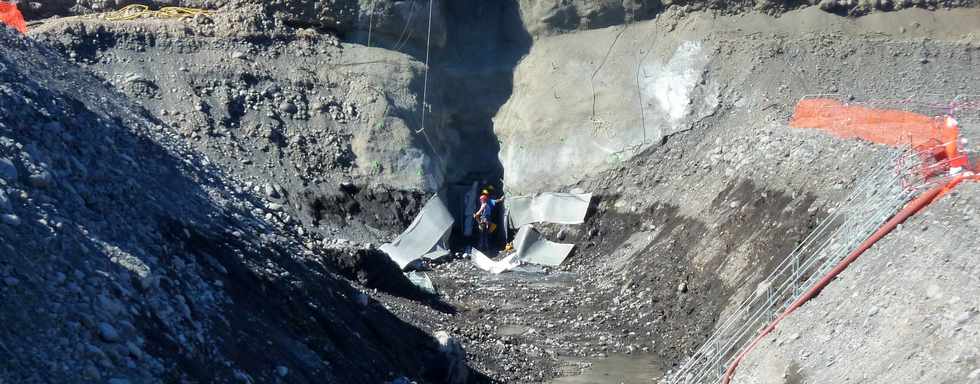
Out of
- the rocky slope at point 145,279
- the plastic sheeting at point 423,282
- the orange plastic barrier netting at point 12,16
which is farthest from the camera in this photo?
the orange plastic barrier netting at point 12,16

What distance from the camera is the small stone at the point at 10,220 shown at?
9.08 m

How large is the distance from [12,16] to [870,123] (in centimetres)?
1501

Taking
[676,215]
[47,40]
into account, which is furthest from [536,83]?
[47,40]

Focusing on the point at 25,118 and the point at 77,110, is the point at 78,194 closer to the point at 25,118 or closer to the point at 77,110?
the point at 25,118

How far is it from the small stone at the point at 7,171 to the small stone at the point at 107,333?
6.88 feet

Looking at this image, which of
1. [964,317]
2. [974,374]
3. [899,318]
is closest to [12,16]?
[899,318]

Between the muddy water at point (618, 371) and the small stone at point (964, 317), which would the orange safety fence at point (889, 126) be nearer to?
the small stone at point (964, 317)

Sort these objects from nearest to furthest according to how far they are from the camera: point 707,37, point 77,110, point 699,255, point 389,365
Answer: point 389,365 < point 77,110 < point 699,255 < point 707,37

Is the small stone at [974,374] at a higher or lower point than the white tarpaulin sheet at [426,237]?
higher

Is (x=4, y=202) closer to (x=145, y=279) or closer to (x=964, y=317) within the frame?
(x=145, y=279)

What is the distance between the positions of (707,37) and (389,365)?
13.6m

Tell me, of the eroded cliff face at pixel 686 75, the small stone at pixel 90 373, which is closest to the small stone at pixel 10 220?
the small stone at pixel 90 373

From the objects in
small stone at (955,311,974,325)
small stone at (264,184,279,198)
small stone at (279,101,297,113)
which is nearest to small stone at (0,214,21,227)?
small stone at (955,311,974,325)

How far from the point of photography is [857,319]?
39.5ft
